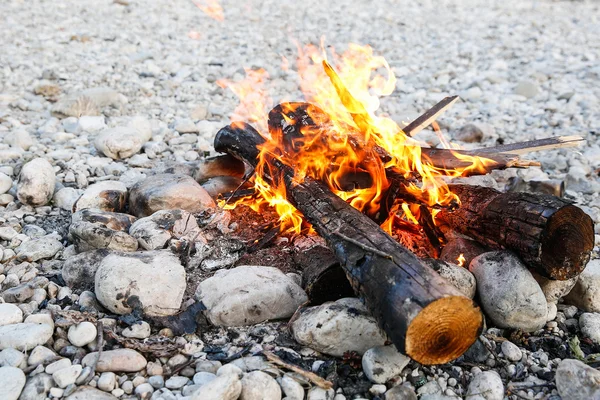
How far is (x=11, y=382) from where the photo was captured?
252 cm

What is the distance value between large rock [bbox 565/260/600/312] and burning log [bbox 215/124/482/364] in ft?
4.08

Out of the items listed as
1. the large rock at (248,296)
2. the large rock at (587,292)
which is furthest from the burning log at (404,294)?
the large rock at (587,292)

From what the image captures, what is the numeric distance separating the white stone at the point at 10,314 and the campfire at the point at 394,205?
167 centimetres

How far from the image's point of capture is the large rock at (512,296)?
3.12 m

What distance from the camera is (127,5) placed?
36.0 feet

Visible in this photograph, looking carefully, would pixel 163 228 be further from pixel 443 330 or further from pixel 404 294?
pixel 443 330

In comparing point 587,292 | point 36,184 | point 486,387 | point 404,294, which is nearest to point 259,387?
point 404,294

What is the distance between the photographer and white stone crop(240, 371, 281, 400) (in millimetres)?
2572

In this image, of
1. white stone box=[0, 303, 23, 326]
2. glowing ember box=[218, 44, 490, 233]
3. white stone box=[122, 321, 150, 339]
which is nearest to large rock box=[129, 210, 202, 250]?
glowing ember box=[218, 44, 490, 233]

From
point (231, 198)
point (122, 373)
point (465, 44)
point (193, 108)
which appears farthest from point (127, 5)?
point (122, 373)

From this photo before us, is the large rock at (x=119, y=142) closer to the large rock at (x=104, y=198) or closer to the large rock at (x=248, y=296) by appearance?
the large rock at (x=104, y=198)

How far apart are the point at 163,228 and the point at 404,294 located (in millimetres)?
1959

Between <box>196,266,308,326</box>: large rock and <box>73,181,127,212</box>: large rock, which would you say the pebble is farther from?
<box>73,181,127,212</box>: large rock

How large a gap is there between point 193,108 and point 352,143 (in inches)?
143
